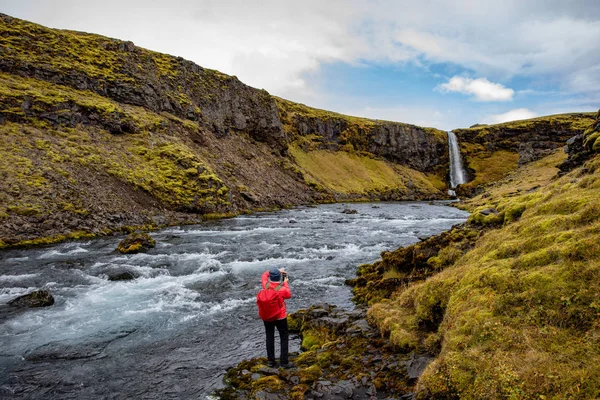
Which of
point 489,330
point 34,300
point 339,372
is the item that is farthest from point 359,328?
point 34,300

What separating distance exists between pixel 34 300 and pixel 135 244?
37.8ft

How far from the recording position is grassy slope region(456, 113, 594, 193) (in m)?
123

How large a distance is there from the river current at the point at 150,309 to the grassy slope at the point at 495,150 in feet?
362

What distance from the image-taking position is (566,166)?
28.0 metres

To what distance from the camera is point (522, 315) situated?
7.57 metres

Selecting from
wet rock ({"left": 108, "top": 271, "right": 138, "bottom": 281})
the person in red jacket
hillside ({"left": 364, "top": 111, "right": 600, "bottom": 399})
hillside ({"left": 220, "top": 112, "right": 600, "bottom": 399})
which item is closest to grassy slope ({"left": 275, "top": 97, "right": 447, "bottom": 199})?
wet rock ({"left": 108, "top": 271, "right": 138, "bottom": 281})

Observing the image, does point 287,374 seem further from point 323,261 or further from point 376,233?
point 376,233

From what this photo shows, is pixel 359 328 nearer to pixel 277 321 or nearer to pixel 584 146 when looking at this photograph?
pixel 277 321

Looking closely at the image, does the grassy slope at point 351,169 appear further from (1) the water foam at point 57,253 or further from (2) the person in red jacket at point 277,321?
(2) the person in red jacket at point 277,321

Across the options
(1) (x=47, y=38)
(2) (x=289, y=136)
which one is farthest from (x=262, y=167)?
(1) (x=47, y=38)

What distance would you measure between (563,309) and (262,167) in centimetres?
7240

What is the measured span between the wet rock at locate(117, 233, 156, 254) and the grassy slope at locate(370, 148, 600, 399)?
831 inches

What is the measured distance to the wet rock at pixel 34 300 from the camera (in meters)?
15.8

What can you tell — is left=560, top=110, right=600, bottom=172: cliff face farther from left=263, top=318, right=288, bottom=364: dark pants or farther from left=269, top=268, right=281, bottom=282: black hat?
left=263, top=318, right=288, bottom=364: dark pants
